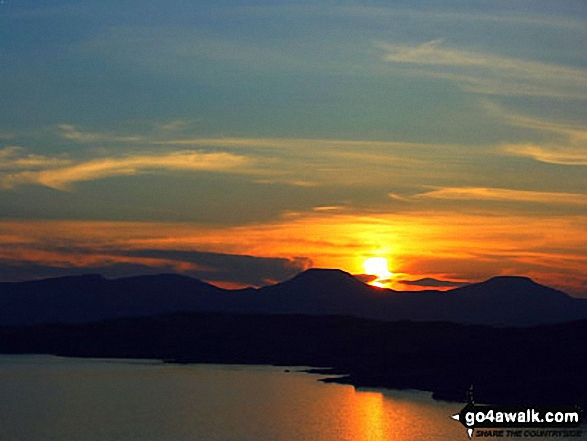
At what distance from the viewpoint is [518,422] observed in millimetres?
100438

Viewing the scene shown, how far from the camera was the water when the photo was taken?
97.0 m

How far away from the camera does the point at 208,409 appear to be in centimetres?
11781

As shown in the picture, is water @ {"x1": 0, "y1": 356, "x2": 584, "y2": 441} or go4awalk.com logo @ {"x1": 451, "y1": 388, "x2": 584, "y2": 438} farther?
water @ {"x1": 0, "y1": 356, "x2": 584, "y2": 441}

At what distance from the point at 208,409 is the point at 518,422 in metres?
35.0

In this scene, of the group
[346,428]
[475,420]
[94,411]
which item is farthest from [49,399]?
[475,420]

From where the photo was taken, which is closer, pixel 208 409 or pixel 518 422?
pixel 518 422

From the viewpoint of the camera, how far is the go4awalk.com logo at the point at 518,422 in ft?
310

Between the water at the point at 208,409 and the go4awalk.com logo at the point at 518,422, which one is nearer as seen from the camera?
the go4awalk.com logo at the point at 518,422

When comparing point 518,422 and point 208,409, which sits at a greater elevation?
point 518,422

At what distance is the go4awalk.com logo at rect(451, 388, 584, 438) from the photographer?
9464 centimetres

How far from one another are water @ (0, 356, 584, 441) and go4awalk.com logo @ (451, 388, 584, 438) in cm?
218

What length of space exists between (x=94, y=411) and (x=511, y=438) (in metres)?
46.2

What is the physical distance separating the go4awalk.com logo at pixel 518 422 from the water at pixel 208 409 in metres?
2.18

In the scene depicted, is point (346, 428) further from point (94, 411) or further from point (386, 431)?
point (94, 411)
